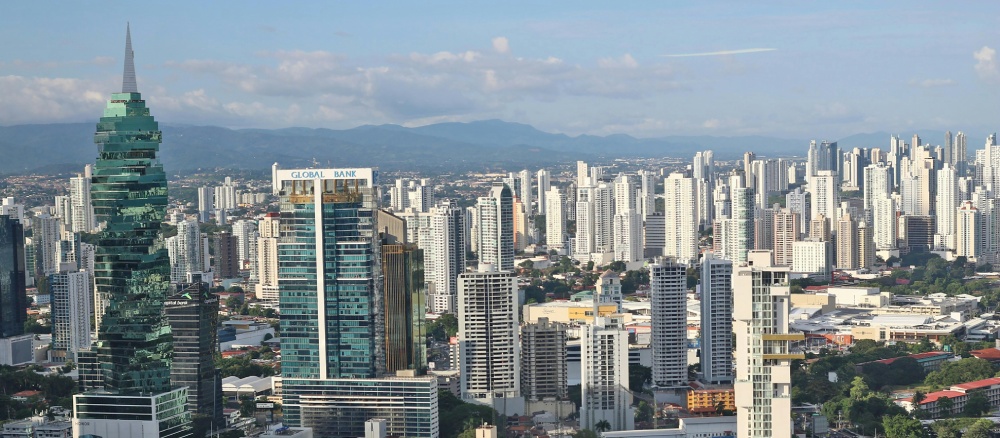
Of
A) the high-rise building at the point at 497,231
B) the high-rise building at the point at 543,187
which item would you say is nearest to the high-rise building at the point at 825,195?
the high-rise building at the point at 543,187

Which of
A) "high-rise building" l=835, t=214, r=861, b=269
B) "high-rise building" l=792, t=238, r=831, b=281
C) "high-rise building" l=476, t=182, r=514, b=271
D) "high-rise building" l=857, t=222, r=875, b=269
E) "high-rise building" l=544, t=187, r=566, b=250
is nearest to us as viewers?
"high-rise building" l=476, t=182, r=514, b=271

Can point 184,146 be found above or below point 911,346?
above

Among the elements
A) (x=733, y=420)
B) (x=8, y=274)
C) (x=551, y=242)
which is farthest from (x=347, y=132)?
(x=551, y=242)

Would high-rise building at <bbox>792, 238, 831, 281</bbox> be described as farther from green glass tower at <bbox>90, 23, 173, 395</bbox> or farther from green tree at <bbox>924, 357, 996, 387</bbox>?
green glass tower at <bbox>90, 23, 173, 395</bbox>

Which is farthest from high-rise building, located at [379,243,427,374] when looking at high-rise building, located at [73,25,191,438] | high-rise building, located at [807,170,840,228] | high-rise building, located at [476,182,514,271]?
high-rise building, located at [807,170,840,228]

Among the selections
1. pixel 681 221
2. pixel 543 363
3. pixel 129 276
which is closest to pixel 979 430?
pixel 543 363

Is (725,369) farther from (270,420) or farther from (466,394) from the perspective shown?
(270,420)
